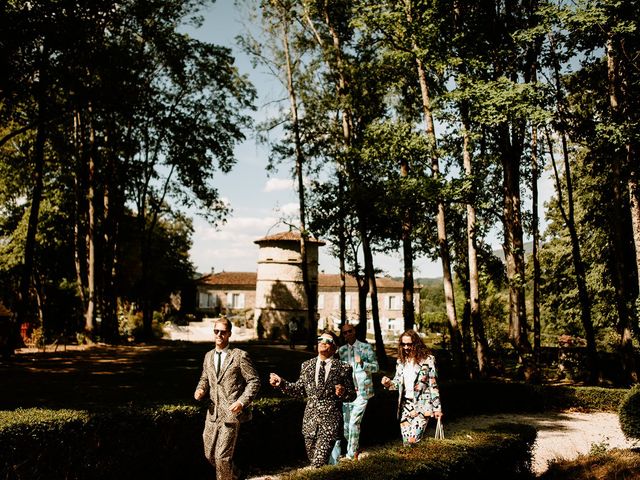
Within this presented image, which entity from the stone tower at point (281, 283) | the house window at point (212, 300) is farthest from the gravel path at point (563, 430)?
the house window at point (212, 300)

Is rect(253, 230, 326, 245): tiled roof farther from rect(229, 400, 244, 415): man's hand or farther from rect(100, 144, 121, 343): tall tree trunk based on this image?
rect(229, 400, 244, 415): man's hand

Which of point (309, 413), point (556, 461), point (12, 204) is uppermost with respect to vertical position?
point (12, 204)

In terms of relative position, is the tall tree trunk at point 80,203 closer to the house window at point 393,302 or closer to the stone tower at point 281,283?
the stone tower at point 281,283

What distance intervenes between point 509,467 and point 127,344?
70.9 feet

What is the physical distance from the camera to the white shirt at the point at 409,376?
6.45 meters

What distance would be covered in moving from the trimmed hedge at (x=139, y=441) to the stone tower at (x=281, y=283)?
25.6m

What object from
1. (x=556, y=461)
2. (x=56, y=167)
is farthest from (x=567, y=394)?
(x=56, y=167)

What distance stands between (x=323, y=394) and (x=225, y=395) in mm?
1070

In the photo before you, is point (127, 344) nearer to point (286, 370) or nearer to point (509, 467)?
point (286, 370)

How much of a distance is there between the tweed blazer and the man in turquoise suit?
173 centimetres

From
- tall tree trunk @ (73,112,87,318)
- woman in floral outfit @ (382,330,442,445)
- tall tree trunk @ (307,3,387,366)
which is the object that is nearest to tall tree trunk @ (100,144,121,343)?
tall tree trunk @ (73,112,87,318)

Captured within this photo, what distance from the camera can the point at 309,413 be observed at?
18.1 ft

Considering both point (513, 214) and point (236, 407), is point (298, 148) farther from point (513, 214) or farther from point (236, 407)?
point (236, 407)

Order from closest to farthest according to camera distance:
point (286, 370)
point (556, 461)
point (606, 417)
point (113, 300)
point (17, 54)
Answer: point (556, 461) → point (606, 417) → point (17, 54) → point (286, 370) → point (113, 300)
